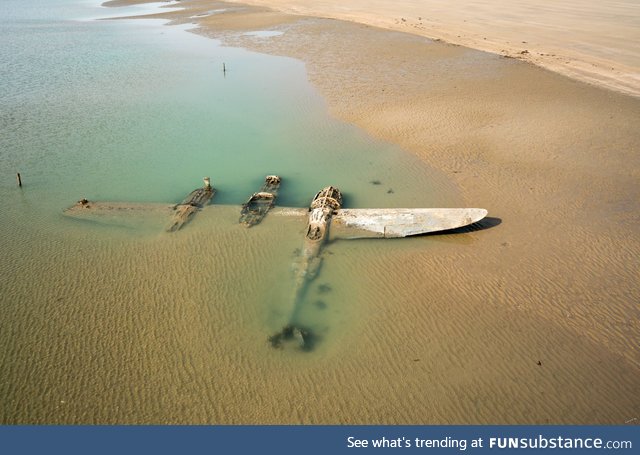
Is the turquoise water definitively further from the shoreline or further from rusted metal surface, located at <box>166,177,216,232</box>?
the shoreline

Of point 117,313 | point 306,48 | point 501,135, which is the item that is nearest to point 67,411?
point 117,313

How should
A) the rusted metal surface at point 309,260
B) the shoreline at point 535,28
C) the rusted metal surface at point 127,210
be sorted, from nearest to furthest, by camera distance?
the rusted metal surface at point 309,260
the rusted metal surface at point 127,210
the shoreline at point 535,28

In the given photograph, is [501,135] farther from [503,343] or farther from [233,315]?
[233,315]

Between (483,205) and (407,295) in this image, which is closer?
(407,295)

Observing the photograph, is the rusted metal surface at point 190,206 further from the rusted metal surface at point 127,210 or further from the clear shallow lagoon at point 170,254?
the clear shallow lagoon at point 170,254

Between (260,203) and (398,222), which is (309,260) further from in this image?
(260,203)

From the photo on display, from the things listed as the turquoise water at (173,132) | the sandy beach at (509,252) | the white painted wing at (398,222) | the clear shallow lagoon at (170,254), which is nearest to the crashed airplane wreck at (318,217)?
the white painted wing at (398,222)

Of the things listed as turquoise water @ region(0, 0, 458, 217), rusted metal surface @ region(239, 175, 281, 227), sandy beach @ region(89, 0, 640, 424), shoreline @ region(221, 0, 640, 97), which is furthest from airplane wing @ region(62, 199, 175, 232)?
shoreline @ region(221, 0, 640, 97)
